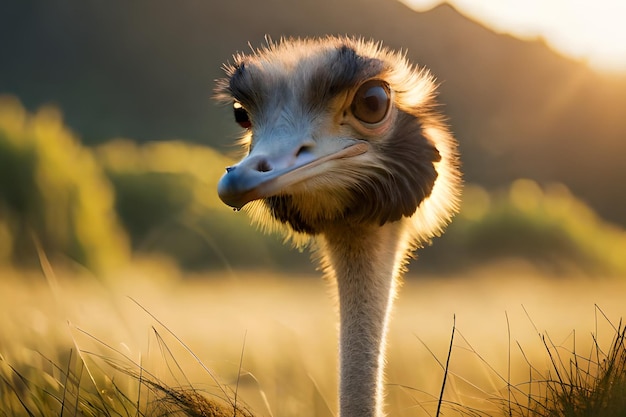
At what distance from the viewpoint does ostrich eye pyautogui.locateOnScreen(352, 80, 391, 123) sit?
2340mm

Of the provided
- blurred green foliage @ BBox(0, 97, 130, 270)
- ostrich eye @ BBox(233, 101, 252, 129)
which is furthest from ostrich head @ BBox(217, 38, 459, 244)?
blurred green foliage @ BBox(0, 97, 130, 270)

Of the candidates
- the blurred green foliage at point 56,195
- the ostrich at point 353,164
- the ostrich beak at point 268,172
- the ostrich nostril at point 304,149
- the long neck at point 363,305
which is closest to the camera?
the ostrich beak at point 268,172

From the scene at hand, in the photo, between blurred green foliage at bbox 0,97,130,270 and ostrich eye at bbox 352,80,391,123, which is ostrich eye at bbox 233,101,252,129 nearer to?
ostrich eye at bbox 352,80,391,123

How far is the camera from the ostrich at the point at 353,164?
7.38 feet

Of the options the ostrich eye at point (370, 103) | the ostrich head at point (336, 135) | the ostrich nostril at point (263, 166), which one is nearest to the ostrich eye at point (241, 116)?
the ostrich head at point (336, 135)

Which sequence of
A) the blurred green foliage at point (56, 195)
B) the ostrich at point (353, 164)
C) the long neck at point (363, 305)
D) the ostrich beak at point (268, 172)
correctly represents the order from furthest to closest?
the blurred green foliage at point (56, 195) → the long neck at point (363, 305) → the ostrich at point (353, 164) → the ostrich beak at point (268, 172)

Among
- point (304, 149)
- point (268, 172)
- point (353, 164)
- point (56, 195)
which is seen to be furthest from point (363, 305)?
point (56, 195)

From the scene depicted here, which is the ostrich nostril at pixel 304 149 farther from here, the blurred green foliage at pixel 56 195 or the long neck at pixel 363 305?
the blurred green foliage at pixel 56 195

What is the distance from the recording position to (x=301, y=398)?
3363mm

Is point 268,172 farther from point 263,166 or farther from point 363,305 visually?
point 363,305

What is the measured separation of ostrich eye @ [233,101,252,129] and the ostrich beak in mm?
378

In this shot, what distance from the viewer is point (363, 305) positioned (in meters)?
2.52

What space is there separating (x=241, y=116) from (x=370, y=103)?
0.40 meters

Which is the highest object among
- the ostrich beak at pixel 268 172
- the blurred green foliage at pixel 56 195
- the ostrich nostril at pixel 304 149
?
the blurred green foliage at pixel 56 195
